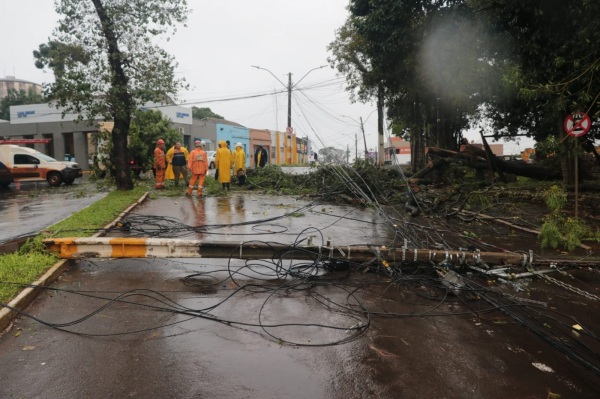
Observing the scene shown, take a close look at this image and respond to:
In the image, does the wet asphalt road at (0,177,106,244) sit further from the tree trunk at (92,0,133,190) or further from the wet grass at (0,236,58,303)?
the wet grass at (0,236,58,303)

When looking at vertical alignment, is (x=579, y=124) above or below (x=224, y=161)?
above

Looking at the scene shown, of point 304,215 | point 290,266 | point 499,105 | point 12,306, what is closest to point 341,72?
point 499,105

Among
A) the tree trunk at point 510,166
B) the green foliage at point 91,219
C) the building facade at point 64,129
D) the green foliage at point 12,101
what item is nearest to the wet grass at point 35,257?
the green foliage at point 91,219

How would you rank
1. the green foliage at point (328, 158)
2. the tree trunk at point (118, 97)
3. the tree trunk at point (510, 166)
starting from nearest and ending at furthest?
the tree trunk at point (118, 97)
the tree trunk at point (510, 166)
the green foliage at point (328, 158)

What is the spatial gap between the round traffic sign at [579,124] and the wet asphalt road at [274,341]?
4552 millimetres

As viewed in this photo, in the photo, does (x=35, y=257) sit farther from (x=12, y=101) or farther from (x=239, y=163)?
(x=12, y=101)

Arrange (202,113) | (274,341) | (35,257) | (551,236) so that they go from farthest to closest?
(202,113) < (551,236) < (35,257) < (274,341)

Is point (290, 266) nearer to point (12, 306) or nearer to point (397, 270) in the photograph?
point (397, 270)

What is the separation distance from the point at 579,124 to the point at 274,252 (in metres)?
7.44

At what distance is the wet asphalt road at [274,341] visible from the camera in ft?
9.74

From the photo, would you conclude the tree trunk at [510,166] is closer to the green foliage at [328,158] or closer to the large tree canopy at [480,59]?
the large tree canopy at [480,59]

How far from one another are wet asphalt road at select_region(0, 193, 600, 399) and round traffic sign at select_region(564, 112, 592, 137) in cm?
455

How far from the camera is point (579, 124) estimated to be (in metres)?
8.88

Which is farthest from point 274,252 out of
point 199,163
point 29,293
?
point 199,163
